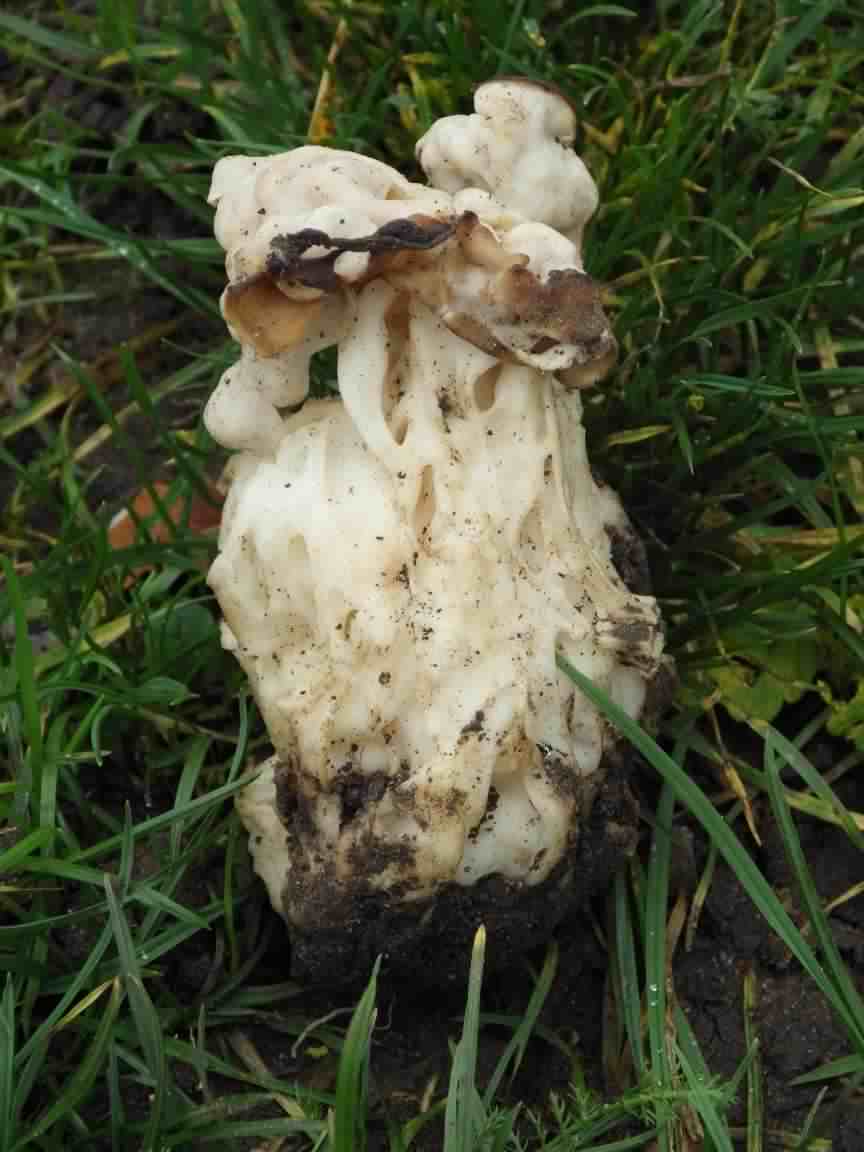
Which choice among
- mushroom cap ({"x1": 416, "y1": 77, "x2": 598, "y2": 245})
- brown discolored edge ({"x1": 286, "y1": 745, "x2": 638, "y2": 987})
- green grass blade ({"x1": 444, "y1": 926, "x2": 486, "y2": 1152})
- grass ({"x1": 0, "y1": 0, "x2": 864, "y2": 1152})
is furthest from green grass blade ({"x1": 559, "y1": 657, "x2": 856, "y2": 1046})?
mushroom cap ({"x1": 416, "y1": 77, "x2": 598, "y2": 245})

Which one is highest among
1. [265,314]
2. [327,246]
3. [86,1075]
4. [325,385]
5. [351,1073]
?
[327,246]

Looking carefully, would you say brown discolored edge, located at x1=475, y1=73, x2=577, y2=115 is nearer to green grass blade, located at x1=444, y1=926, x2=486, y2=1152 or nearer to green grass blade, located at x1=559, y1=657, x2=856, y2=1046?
green grass blade, located at x1=559, y1=657, x2=856, y2=1046

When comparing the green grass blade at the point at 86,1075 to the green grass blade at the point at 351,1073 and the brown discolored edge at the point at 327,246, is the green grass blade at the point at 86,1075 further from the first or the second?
the brown discolored edge at the point at 327,246

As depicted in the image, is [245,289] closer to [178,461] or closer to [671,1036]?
[178,461]

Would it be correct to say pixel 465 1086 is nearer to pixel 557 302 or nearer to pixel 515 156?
pixel 557 302

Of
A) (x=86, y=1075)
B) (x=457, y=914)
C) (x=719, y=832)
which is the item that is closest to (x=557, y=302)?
(x=719, y=832)

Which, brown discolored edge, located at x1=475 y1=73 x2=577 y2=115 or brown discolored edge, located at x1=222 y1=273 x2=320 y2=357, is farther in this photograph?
brown discolored edge, located at x1=475 y1=73 x2=577 y2=115
